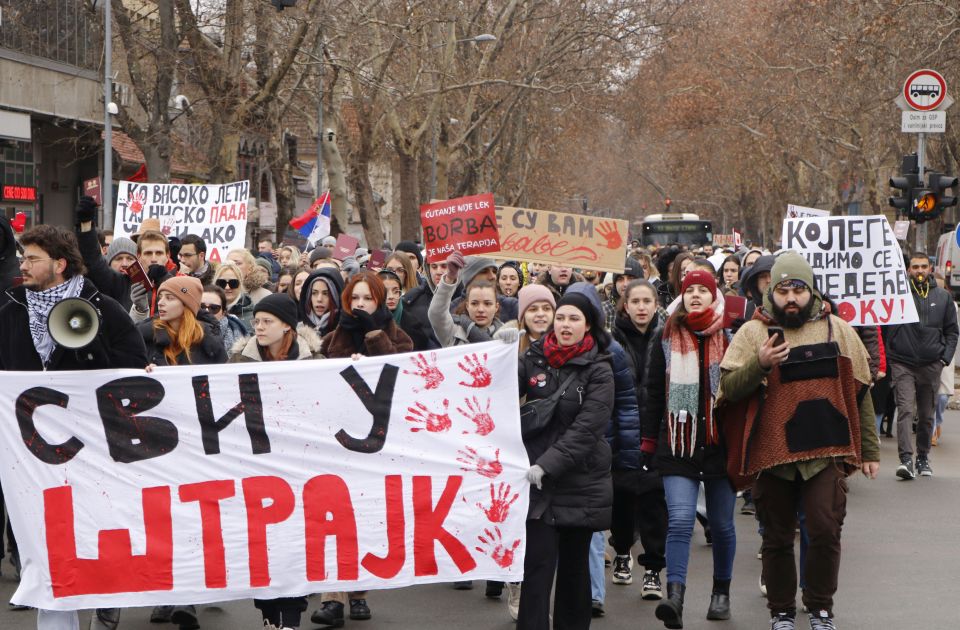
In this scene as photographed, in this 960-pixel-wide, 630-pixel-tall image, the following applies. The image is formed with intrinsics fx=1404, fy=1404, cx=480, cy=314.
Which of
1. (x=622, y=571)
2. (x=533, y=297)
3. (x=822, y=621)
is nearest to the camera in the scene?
(x=822, y=621)

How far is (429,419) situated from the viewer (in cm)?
608

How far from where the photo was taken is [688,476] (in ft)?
22.0

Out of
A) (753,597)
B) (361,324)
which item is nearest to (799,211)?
(753,597)

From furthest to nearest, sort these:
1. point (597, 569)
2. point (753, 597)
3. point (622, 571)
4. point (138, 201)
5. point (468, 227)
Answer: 1. point (138, 201)
2. point (468, 227)
3. point (622, 571)
4. point (753, 597)
5. point (597, 569)

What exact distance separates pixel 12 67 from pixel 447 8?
939 centimetres

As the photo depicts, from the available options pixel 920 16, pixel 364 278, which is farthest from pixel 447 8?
pixel 364 278

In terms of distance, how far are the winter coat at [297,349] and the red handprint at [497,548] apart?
48.1 inches

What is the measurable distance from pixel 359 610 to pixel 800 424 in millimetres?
2364

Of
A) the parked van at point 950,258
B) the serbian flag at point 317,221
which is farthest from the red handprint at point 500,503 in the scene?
the parked van at point 950,258

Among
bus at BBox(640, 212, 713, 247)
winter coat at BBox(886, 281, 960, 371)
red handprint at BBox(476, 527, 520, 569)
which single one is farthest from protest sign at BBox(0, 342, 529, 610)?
bus at BBox(640, 212, 713, 247)

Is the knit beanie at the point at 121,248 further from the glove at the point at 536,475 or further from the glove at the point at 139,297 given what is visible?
the glove at the point at 536,475

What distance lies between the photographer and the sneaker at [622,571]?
7.80 m

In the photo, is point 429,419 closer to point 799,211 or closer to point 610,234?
point 610,234

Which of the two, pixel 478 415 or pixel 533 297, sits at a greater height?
pixel 533 297
